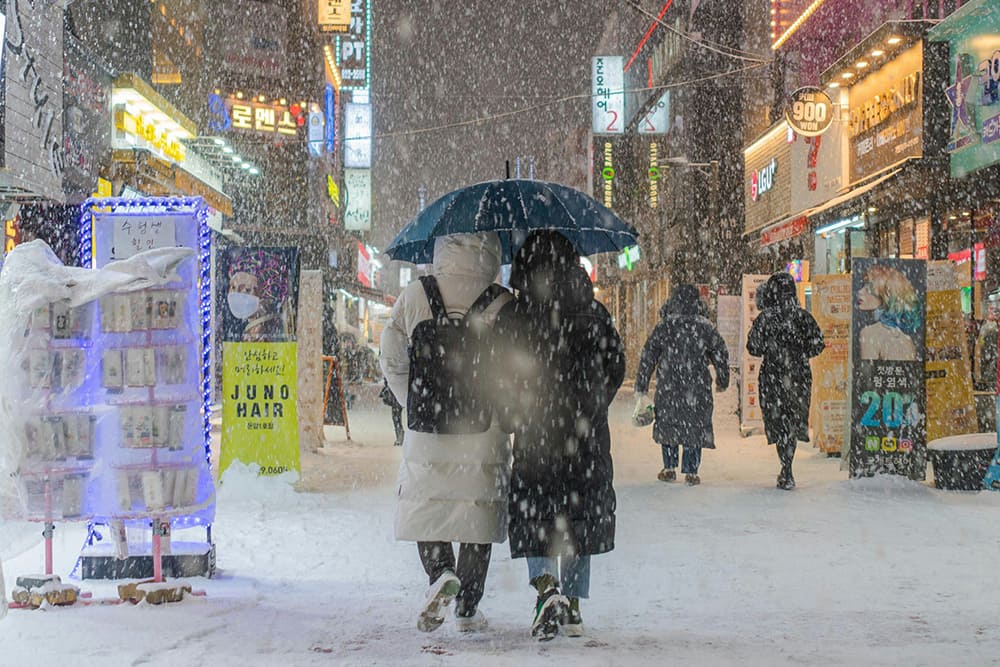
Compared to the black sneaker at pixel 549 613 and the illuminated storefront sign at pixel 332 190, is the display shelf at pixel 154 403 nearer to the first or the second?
the black sneaker at pixel 549 613

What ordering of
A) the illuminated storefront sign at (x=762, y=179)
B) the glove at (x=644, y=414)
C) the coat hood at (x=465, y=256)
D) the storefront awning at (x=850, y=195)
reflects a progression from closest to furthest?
the coat hood at (x=465, y=256), the glove at (x=644, y=414), the storefront awning at (x=850, y=195), the illuminated storefront sign at (x=762, y=179)

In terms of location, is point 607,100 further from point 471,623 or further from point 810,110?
point 471,623

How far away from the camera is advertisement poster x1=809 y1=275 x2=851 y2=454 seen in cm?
1201

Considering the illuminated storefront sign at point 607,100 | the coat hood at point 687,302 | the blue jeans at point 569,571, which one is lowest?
the blue jeans at point 569,571

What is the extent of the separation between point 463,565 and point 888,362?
6.18 metres

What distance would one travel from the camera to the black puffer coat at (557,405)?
460 cm

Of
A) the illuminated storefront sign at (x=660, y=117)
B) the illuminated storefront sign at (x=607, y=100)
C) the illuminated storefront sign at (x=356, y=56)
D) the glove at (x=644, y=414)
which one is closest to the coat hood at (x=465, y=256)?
the glove at (x=644, y=414)

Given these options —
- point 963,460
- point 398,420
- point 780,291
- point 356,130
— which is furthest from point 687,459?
point 356,130

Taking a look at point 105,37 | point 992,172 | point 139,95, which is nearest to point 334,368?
point 139,95

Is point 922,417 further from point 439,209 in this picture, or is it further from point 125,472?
point 125,472

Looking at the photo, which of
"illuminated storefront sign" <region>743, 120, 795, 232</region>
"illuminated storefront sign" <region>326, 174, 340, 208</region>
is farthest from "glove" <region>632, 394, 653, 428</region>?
"illuminated storefront sign" <region>326, 174, 340, 208</region>

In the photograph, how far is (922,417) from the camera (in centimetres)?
956

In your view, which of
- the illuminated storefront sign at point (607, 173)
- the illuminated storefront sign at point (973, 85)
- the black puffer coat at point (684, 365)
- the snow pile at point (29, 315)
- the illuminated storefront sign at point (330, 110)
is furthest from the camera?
the illuminated storefront sign at point (330, 110)

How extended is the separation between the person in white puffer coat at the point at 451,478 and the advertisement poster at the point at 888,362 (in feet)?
18.9
